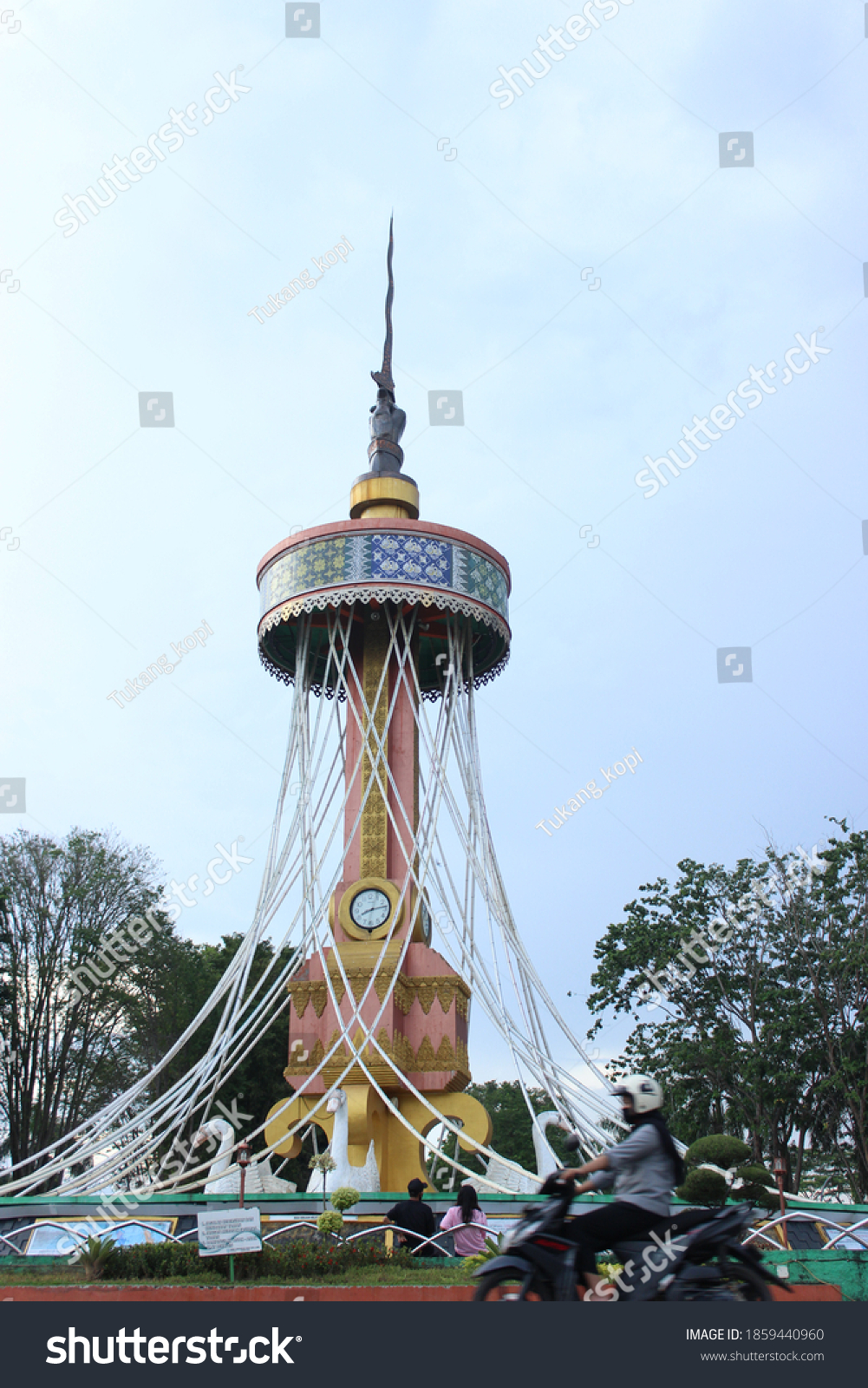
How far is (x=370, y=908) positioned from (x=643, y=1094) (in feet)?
41.1

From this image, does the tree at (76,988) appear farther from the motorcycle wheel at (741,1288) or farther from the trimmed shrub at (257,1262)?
the motorcycle wheel at (741,1288)

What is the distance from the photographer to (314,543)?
18.3 meters

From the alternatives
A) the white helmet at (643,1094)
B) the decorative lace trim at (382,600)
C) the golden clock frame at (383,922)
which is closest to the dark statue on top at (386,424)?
the decorative lace trim at (382,600)

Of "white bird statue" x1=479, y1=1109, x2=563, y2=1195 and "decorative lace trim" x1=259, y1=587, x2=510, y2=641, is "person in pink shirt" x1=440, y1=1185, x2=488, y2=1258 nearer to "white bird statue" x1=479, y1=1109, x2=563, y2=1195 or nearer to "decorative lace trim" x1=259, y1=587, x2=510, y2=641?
"white bird statue" x1=479, y1=1109, x2=563, y2=1195

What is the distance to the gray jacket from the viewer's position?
483cm

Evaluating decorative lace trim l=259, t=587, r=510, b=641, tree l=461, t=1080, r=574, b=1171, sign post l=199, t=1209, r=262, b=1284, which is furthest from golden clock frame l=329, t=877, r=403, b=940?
tree l=461, t=1080, r=574, b=1171

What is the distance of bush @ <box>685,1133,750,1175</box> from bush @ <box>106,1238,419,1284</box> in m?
4.46

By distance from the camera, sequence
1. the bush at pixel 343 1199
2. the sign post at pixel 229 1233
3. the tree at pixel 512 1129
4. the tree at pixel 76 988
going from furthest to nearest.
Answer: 1. the tree at pixel 512 1129
2. the tree at pixel 76 988
3. the bush at pixel 343 1199
4. the sign post at pixel 229 1233

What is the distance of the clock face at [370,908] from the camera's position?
17156 millimetres

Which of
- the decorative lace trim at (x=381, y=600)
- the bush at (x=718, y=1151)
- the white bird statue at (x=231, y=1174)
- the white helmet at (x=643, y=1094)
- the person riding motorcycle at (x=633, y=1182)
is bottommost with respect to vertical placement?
the white bird statue at (x=231, y=1174)

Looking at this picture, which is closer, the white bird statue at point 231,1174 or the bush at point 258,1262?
the bush at point 258,1262
